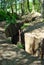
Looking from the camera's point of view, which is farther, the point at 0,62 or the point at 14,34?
the point at 14,34

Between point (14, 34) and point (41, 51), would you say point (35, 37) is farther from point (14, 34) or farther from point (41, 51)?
point (14, 34)

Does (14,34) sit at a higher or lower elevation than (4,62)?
lower

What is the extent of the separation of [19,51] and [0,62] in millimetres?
1106

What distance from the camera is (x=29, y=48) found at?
6.88 meters

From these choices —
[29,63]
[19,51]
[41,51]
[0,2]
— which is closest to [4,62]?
[29,63]

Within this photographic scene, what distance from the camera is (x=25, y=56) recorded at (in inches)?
224

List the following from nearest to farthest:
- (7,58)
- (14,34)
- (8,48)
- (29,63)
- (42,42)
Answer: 1. (29,63)
2. (7,58)
3. (42,42)
4. (8,48)
5. (14,34)

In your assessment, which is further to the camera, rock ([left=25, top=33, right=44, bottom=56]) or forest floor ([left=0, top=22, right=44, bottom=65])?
rock ([left=25, top=33, right=44, bottom=56])

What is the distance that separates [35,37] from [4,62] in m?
1.72

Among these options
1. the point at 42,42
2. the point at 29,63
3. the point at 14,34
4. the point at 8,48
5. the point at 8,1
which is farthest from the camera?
the point at 8,1

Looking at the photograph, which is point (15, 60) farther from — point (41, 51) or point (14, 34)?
point (14, 34)

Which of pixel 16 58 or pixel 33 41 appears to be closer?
pixel 16 58

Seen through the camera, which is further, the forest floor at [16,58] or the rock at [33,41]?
the rock at [33,41]

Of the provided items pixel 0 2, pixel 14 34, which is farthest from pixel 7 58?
pixel 0 2
